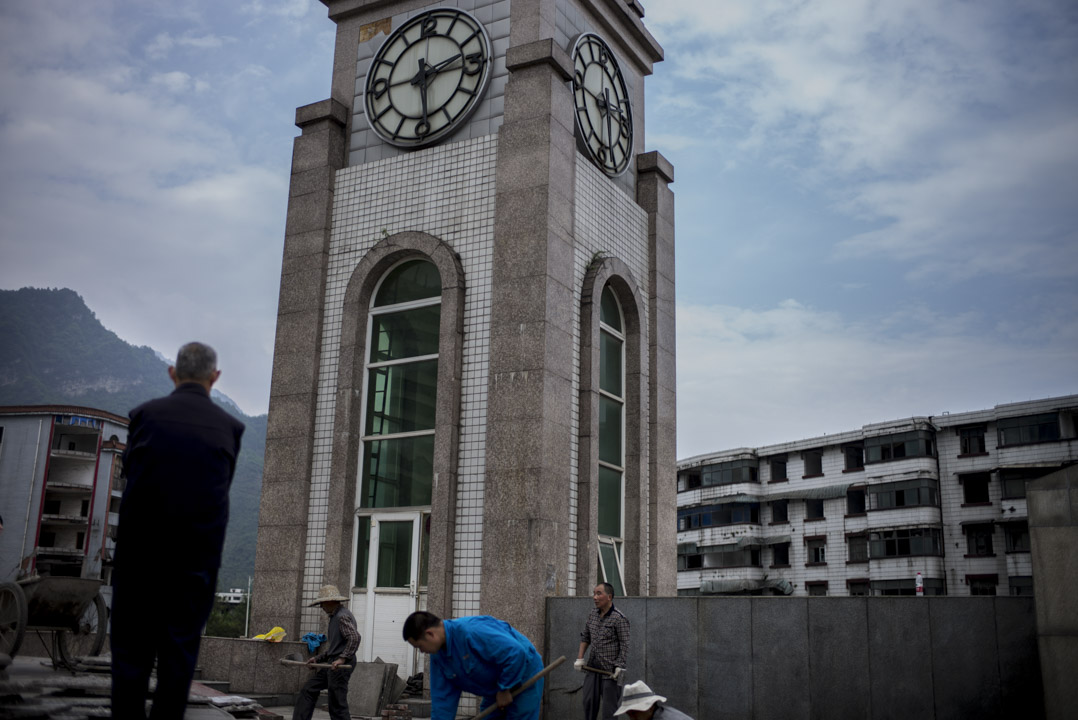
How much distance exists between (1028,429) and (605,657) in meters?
42.5

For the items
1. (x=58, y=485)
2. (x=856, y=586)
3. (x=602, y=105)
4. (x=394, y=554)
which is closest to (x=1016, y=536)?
(x=856, y=586)

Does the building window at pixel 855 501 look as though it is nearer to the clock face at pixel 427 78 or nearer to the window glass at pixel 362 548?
the clock face at pixel 427 78

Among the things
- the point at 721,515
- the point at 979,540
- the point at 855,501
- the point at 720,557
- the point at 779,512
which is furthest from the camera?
the point at 721,515

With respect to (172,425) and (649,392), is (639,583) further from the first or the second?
(172,425)

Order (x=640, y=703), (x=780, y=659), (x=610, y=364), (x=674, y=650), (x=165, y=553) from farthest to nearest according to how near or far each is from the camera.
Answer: (x=610, y=364), (x=674, y=650), (x=780, y=659), (x=640, y=703), (x=165, y=553)

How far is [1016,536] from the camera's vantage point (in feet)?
154

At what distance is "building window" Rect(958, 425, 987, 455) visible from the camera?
Answer: 163 feet

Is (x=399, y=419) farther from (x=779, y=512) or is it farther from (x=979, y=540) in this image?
(x=779, y=512)

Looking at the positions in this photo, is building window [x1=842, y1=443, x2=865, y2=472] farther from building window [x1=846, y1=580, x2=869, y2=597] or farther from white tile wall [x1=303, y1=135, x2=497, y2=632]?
white tile wall [x1=303, y1=135, x2=497, y2=632]

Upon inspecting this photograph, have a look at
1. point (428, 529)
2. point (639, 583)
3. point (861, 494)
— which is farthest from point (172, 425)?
point (861, 494)

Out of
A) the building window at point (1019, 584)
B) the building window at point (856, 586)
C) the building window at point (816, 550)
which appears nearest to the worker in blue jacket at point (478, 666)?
the building window at point (1019, 584)

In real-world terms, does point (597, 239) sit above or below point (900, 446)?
below

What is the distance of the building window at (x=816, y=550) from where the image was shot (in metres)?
56.4

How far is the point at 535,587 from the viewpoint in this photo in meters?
14.3
